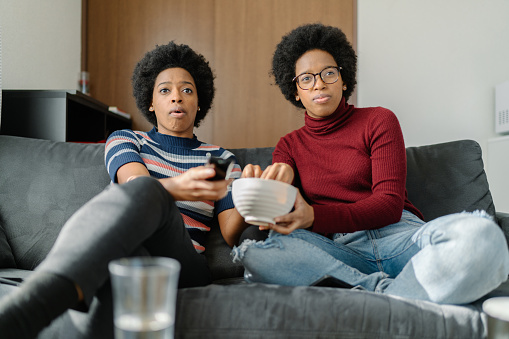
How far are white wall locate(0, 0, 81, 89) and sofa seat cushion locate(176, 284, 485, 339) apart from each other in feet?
6.58

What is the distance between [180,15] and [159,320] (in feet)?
9.70

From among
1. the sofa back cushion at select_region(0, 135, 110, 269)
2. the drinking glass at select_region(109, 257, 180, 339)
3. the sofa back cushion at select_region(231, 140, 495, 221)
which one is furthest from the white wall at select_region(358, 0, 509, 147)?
the drinking glass at select_region(109, 257, 180, 339)

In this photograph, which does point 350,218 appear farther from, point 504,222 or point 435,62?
point 435,62

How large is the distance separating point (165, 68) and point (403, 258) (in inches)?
44.7

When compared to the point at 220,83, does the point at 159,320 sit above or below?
below

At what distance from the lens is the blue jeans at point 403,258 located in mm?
949

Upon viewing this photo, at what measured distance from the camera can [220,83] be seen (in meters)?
3.19

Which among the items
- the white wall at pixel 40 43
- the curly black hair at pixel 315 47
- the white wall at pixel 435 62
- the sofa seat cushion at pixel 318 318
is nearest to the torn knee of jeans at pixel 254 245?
the sofa seat cushion at pixel 318 318

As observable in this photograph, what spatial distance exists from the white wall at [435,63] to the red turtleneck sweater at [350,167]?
1673 millimetres

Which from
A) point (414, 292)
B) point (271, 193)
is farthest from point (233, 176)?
point (414, 292)

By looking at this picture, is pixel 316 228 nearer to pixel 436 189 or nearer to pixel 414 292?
pixel 414 292

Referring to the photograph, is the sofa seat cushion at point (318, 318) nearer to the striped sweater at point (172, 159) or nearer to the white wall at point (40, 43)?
the striped sweater at point (172, 159)

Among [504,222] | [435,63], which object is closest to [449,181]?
[504,222]

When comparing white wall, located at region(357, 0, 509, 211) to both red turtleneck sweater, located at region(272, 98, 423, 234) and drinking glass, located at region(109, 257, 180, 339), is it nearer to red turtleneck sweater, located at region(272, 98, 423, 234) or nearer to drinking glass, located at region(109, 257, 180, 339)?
red turtleneck sweater, located at region(272, 98, 423, 234)
